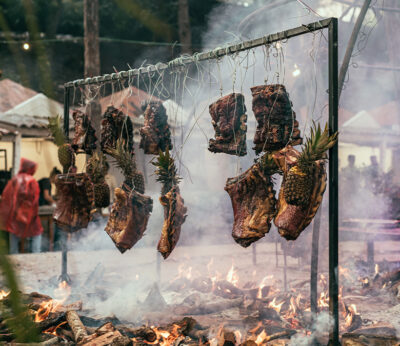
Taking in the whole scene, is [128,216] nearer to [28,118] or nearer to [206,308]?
[206,308]

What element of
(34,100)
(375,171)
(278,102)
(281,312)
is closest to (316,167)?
(278,102)

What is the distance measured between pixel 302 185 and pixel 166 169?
146cm

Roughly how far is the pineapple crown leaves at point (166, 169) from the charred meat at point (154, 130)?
26.5 inches

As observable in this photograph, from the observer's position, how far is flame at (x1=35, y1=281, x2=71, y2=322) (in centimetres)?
483

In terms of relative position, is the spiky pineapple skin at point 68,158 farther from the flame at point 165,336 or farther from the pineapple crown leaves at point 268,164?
the pineapple crown leaves at point 268,164

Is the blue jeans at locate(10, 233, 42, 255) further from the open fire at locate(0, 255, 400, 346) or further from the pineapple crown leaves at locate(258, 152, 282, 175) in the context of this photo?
the pineapple crown leaves at locate(258, 152, 282, 175)

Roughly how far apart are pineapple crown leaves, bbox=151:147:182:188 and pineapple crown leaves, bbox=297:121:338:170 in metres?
1.39

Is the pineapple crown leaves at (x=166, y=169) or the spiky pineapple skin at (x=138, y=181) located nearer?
the pineapple crown leaves at (x=166, y=169)

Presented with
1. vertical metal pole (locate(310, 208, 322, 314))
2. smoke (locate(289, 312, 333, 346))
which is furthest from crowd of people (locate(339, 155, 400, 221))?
smoke (locate(289, 312, 333, 346))

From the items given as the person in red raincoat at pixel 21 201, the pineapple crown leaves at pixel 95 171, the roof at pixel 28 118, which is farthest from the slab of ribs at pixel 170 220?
the roof at pixel 28 118

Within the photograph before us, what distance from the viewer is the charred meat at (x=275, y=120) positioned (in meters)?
3.95

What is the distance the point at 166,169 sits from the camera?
4492 mm

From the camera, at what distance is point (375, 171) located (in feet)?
35.3

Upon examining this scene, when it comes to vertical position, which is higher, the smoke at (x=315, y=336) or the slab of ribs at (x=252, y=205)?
the slab of ribs at (x=252, y=205)
